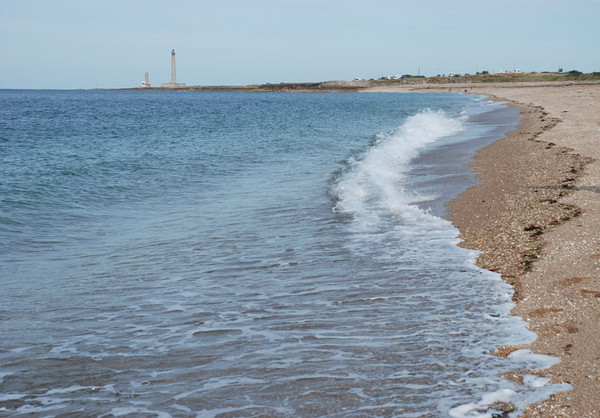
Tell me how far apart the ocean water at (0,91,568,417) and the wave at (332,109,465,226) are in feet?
0.38

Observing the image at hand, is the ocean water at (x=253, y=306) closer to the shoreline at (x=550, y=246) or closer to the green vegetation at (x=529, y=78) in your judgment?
the shoreline at (x=550, y=246)

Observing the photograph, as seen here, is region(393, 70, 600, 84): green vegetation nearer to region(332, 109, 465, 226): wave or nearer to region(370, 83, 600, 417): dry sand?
region(332, 109, 465, 226): wave

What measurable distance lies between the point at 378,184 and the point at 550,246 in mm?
7468

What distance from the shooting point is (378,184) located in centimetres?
1545

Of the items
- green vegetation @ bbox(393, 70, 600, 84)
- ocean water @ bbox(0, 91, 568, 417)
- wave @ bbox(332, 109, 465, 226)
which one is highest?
green vegetation @ bbox(393, 70, 600, 84)

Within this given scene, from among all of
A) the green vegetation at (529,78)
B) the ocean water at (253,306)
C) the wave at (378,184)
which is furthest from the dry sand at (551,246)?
the green vegetation at (529,78)

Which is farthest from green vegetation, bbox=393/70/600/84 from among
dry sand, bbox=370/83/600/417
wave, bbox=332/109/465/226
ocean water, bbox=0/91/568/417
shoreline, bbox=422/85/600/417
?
ocean water, bbox=0/91/568/417

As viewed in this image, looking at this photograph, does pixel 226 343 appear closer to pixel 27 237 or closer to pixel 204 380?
pixel 204 380

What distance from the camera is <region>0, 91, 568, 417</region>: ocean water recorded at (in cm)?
468

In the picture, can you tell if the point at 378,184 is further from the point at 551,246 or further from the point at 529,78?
the point at 529,78

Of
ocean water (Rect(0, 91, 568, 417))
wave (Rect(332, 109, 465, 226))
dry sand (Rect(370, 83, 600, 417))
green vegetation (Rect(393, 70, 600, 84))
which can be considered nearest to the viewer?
ocean water (Rect(0, 91, 568, 417))

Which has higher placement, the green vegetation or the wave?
the green vegetation

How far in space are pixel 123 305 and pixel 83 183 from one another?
12.2 m

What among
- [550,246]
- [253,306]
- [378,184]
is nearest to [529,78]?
[378,184]
